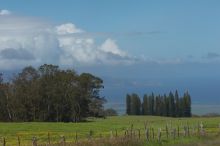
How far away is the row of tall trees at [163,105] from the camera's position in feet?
631

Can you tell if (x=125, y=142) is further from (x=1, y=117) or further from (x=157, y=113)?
(x=157, y=113)

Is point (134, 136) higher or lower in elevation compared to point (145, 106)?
lower

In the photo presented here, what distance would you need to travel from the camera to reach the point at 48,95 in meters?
115

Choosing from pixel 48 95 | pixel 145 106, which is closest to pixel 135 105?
pixel 145 106

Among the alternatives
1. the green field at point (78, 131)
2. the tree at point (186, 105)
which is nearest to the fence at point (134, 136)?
the green field at point (78, 131)

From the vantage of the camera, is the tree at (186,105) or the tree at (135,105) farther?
the tree at (135,105)

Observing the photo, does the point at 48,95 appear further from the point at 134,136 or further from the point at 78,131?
the point at 134,136

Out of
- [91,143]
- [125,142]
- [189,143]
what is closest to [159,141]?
[189,143]

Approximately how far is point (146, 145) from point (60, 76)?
87.6 metres

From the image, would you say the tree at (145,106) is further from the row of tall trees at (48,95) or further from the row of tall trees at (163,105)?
the row of tall trees at (48,95)

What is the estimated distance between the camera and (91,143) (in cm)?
2930

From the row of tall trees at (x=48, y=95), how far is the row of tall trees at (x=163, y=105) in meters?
72.5

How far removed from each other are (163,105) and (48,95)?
280ft

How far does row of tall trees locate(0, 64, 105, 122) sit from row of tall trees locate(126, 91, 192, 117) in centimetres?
7249
